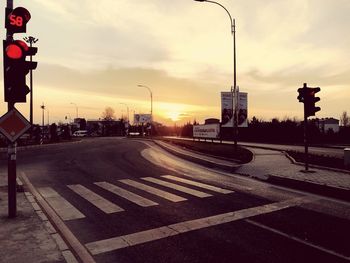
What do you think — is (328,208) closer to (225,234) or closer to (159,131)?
(225,234)

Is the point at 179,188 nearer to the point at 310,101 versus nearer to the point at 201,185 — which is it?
the point at 201,185

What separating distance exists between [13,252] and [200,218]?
393 cm

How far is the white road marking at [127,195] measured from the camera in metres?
9.75

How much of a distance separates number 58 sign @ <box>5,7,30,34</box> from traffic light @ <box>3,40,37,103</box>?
0.27 m

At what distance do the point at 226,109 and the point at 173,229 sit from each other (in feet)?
78.1

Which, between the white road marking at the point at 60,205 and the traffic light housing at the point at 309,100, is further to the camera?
the traffic light housing at the point at 309,100

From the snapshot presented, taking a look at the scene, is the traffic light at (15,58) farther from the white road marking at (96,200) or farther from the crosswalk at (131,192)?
the white road marking at (96,200)

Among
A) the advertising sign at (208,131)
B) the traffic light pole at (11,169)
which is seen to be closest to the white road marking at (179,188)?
the traffic light pole at (11,169)


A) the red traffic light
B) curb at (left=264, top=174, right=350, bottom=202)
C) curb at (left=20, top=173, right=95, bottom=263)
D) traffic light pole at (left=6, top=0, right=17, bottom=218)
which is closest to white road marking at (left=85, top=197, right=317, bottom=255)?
curb at (left=20, top=173, right=95, bottom=263)

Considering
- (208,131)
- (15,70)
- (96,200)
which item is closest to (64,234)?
(96,200)

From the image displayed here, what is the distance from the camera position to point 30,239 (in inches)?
256

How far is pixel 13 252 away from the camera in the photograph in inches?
231

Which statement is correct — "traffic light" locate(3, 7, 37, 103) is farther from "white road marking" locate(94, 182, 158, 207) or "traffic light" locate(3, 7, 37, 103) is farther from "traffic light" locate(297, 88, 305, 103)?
"traffic light" locate(297, 88, 305, 103)

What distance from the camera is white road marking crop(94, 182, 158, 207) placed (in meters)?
9.75
